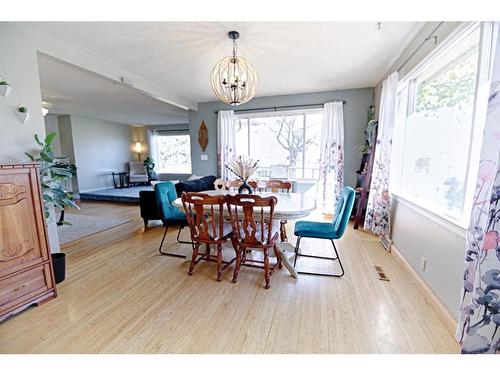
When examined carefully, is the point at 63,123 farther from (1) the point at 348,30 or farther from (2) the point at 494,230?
(2) the point at 494,230

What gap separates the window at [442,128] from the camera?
164 cm

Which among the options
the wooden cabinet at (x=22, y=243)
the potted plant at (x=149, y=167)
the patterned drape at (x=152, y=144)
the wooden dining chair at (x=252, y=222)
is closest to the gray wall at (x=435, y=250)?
the wooden dining chair at (x=252, y=222)

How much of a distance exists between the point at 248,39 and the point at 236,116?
269 centimetres

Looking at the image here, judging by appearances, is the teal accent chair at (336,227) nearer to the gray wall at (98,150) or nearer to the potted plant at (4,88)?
the potted plant at (4,88)

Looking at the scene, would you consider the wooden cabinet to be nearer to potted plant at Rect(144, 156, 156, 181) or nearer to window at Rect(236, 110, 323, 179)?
window at Rect(236, 110, 323, 179)

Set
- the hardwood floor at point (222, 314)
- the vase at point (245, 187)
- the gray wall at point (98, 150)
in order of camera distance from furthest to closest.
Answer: the gray wall at point (98, 150)
the vase at point (245, 187)
the hardwood floor at point (222, 314)

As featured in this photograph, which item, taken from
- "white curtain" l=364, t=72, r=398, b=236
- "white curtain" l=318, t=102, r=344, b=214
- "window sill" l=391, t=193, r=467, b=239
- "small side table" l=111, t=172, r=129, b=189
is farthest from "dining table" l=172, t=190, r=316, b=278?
"small side table" l=111, t=172, r=129, b=189

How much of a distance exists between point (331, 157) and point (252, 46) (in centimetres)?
266

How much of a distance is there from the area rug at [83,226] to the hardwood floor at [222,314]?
3.62 feet

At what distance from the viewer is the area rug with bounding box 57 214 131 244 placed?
3.52 meters

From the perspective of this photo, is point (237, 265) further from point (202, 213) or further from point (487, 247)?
point (487, 247)

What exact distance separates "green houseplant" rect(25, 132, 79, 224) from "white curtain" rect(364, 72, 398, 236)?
11.7ft

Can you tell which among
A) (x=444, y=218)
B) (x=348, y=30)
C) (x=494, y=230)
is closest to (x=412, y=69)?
(x=348, y=30)

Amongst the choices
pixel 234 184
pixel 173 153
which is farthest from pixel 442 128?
pixel 173 153
